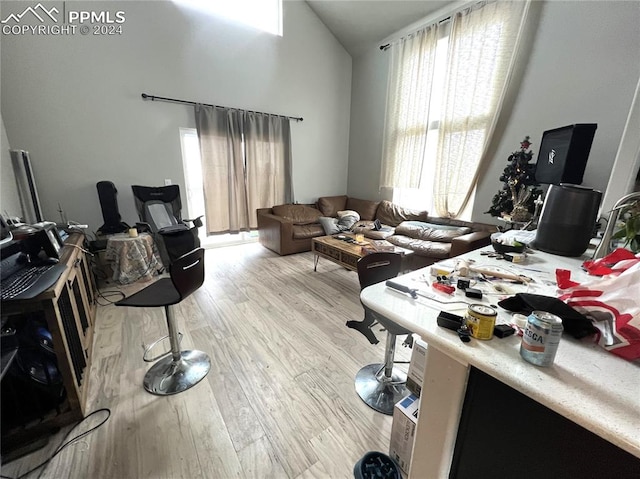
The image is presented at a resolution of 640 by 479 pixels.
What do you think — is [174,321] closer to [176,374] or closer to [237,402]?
[176,374]

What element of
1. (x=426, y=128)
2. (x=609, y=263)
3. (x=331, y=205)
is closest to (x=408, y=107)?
(x=426, y=128)

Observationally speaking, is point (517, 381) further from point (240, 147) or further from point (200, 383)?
point (240, 147)

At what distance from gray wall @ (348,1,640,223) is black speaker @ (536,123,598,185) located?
1.00 meters

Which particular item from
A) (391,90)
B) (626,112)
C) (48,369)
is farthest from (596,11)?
(48,369)

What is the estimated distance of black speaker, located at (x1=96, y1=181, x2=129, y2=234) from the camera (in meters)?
3.03

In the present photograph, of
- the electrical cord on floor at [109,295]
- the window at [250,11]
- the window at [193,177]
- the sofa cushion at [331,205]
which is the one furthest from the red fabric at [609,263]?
the window at [250,11]

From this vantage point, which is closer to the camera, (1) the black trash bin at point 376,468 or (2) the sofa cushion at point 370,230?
(1) the black trash bin at point 376,468

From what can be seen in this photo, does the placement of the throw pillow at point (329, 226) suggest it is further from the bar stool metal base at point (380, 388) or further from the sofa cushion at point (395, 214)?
the bar stool metal base at point (380, 388)

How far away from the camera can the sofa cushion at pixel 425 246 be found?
3096 mm

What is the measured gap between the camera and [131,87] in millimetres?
3242

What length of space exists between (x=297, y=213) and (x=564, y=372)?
3.98 meters

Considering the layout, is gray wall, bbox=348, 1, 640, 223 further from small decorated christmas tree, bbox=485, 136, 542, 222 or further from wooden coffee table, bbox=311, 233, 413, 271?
wooden coffee table, bbox=311, 233, 413, 271

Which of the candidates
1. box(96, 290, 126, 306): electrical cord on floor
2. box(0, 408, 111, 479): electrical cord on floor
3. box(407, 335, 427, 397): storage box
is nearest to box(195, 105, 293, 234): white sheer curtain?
box(96, 290, 126, 306): electrical cord on floor

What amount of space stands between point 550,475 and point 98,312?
10.2 ft
